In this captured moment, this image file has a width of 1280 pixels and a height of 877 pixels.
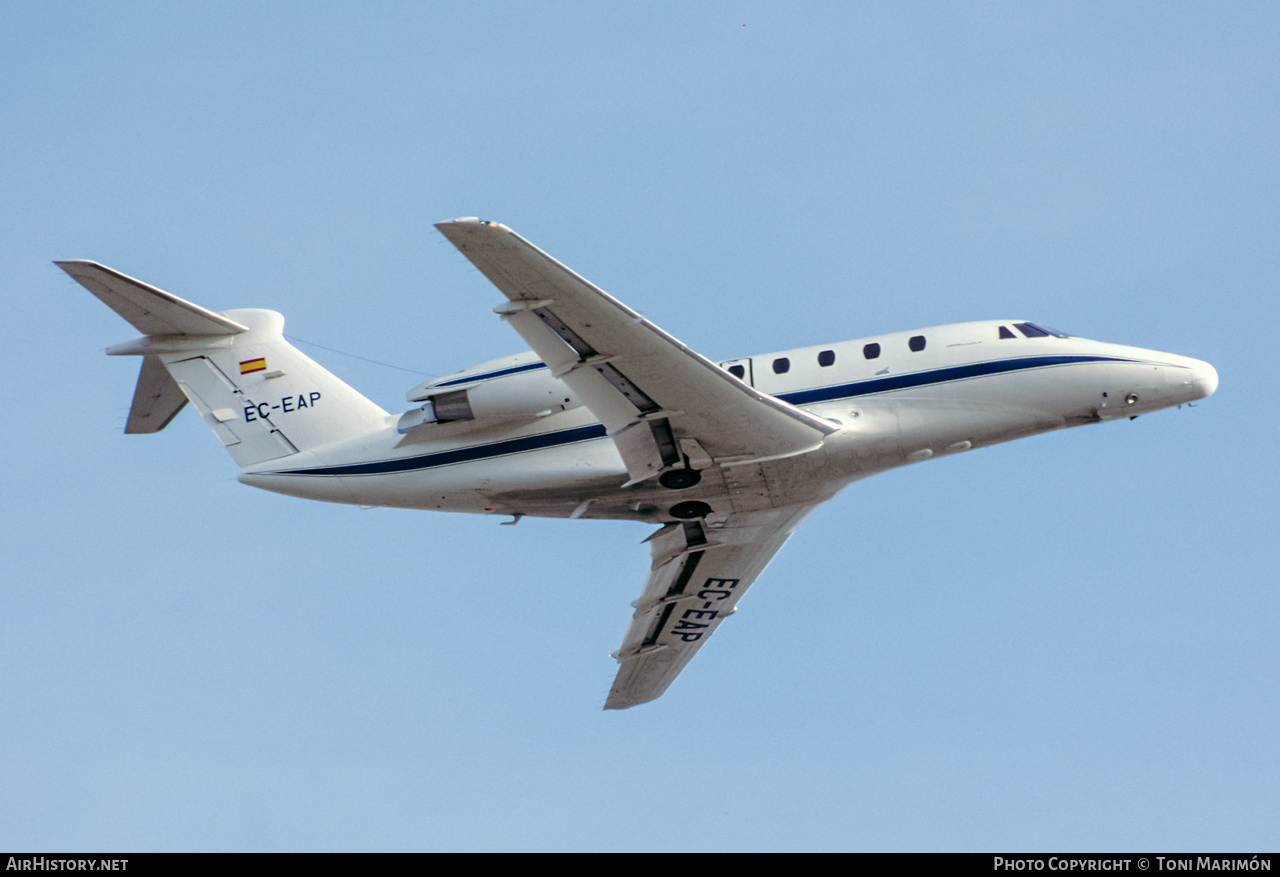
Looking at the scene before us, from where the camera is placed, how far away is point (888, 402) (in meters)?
19.5

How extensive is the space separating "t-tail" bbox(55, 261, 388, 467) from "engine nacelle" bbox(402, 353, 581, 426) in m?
2.52

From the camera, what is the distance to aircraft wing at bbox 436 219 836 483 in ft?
53.0

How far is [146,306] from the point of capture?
21656 millimetres

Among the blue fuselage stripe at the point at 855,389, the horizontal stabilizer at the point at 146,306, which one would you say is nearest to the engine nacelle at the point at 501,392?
the blue fuselage stripe at the point at 855,389

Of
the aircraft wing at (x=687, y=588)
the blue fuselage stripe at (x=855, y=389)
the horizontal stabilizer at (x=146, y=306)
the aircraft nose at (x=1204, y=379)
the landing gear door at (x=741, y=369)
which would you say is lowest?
the aircraft wing at (x=687, y=588)

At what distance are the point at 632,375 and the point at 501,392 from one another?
99.2 inches

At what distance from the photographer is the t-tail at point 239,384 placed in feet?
72.0

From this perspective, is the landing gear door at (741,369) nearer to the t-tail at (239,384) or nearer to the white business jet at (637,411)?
the white business jet at (637,411)

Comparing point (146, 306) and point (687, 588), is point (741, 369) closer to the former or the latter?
point (687, 588)

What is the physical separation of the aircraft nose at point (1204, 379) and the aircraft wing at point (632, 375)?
5.70 meters

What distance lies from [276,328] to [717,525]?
8559 millimetres

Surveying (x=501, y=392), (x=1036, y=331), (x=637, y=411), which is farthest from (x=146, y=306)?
(x=1036, y=331)

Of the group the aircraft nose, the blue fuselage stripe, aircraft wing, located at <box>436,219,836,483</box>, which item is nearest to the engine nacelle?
the blue fuselage stripe

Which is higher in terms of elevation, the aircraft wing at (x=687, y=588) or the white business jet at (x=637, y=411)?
the white business jet at (x=637, y=411)
